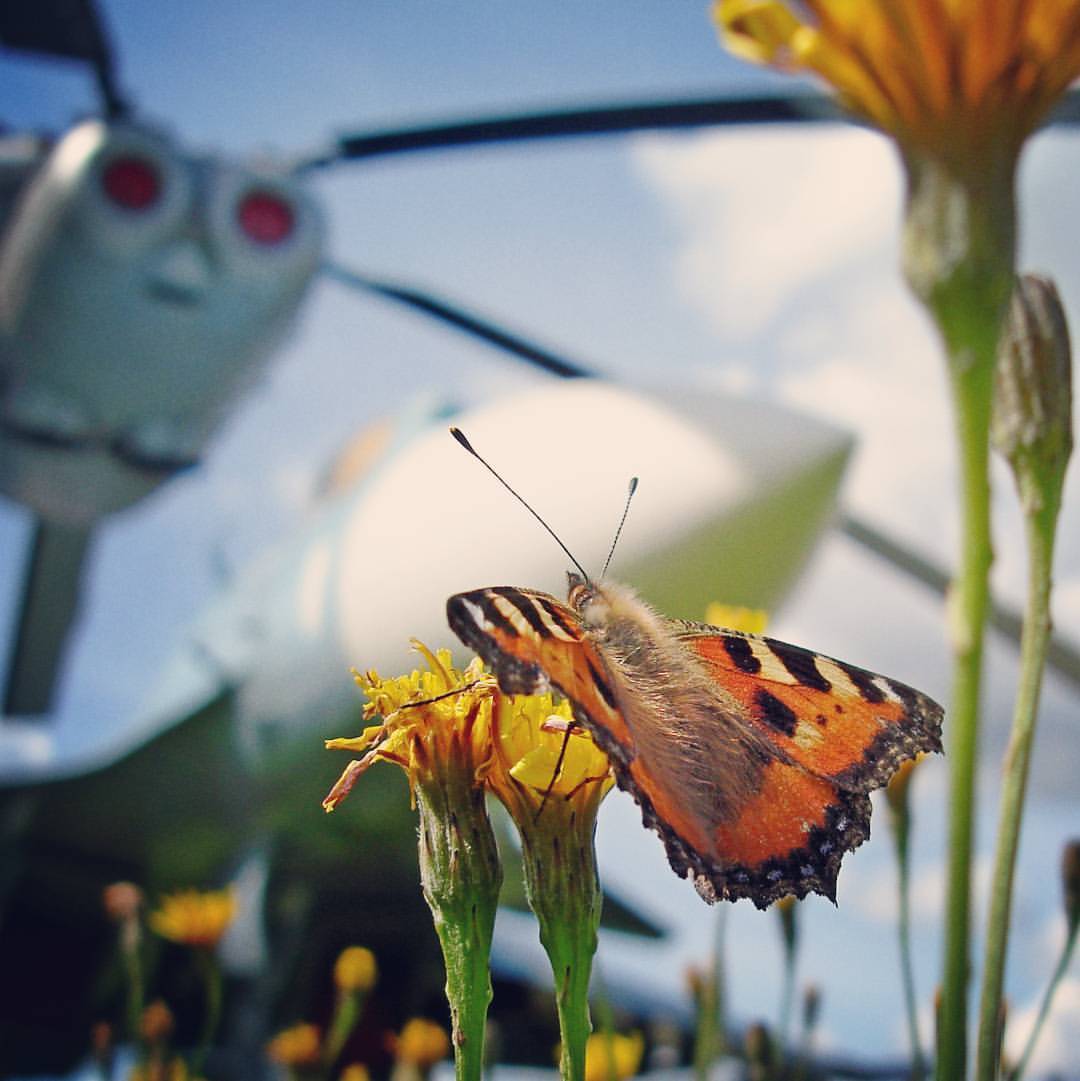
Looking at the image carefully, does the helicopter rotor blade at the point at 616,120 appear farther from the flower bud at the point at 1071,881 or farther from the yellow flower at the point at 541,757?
the yellow flower at the point at 541,757

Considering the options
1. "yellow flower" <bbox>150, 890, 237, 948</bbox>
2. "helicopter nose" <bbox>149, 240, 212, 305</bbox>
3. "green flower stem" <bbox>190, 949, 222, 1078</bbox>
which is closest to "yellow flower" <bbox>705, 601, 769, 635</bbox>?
"green flower stem" <bbox>190, 949, 222, 1078</bbox>

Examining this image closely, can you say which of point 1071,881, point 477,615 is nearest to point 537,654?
point 477,615

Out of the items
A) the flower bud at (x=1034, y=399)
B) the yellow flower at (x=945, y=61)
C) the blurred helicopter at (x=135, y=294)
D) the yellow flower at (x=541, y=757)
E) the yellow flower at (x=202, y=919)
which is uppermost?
the blurred helicopter at (x=135, y=294)

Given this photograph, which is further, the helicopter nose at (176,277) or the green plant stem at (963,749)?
the helicopter nose at (176,277)

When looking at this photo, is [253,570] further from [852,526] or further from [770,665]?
[770,665]

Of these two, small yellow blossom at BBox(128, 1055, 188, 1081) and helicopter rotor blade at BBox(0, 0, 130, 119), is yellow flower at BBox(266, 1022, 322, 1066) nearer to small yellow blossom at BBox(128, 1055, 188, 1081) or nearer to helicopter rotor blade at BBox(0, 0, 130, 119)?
small yellow blossom at BBox(128, 1055, 188, 1081)

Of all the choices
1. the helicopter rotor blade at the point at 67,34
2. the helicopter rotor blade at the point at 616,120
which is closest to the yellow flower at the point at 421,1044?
the helicopter rotor blade at the point at 616,120

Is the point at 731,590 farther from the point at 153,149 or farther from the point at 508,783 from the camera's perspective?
the point at 153,149
